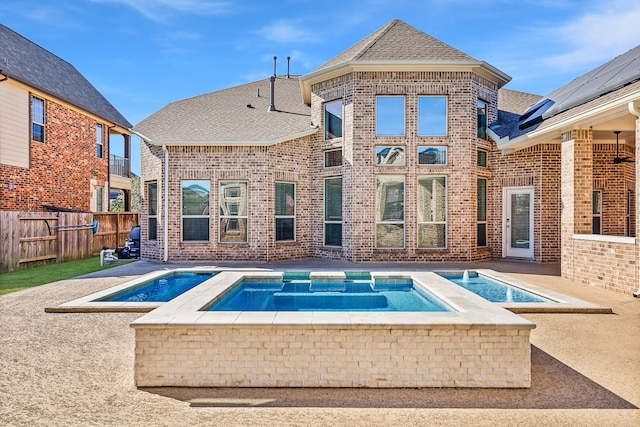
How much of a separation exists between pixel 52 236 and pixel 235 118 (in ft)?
23.6

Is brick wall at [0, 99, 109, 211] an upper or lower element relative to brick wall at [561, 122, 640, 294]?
upper

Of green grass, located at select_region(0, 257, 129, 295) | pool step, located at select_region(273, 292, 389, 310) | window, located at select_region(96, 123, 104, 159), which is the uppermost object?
window, located at select_region(96, 123, 104, 159)

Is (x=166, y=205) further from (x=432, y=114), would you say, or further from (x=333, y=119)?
(x=432, y=114)

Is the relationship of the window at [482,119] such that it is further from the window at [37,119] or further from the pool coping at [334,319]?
the window at [37,119]

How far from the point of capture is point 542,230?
12.1m

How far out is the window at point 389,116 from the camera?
39.7ft

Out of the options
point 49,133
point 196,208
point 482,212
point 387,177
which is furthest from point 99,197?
point 482,212

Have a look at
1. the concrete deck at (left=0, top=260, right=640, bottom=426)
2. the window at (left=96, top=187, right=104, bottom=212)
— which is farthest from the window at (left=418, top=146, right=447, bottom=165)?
the window at (left=96, top=187, right=104, bottom=212)

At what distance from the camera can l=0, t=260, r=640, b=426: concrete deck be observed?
3254 millimetres

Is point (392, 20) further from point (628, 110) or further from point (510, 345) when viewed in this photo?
point (510, 345)

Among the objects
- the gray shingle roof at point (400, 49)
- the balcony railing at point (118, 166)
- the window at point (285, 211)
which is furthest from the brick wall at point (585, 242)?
the balcony railing at point (118, 166)

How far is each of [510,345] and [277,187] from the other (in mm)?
Answer: 9554

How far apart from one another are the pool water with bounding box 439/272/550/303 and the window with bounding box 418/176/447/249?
2.69 m

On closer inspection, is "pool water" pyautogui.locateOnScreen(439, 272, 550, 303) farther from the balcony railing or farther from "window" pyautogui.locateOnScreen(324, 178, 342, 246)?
the balcony railing
